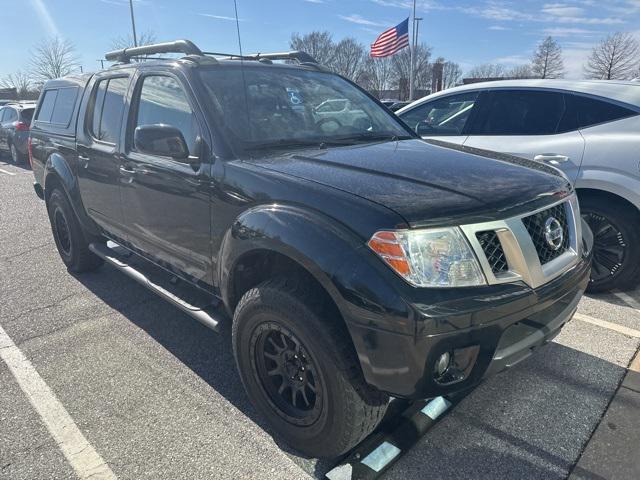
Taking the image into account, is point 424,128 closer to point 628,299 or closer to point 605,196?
point 605,196

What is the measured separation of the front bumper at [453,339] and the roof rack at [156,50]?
230cm

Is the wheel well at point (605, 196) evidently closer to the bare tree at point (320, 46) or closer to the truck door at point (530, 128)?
the truck door at point (530, 128)

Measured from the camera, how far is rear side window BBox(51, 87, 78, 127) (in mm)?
4414

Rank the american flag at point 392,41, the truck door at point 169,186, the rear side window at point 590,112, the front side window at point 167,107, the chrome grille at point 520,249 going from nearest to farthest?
1. the chrome grille at point 520,249
2. the truck door at point 169,186
3. the front side window at point 167,107
4. the rear side window at point 590,112
5. the american flag at point 392,41

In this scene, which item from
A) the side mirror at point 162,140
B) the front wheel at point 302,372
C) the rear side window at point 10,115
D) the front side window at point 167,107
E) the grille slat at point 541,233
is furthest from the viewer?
the rear side window at point 10,115

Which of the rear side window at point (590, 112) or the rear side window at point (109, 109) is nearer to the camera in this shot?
the rear side window at point (109, 109)

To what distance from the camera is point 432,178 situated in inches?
89.4

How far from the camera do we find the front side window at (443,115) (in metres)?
4.87

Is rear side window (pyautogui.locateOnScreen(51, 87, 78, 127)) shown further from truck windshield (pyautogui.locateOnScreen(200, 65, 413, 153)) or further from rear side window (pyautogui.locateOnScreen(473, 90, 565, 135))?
rear side window (pyautogui.locateOnScreen(473, 90, 565, 135))

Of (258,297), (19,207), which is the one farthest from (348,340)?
(19,207)

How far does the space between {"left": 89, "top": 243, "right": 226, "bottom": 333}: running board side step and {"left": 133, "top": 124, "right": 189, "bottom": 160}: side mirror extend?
92 cm

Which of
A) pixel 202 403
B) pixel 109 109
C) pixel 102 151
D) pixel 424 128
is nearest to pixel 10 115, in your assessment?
pixel 109 109

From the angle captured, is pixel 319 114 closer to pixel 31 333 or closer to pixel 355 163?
pixel 355 163

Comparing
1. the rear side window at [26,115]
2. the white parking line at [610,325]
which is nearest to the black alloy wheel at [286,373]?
the white parking line at [610,325]
